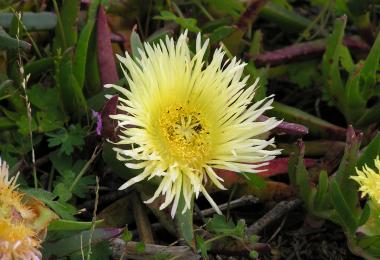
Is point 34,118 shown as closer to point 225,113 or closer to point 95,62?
point 95,62

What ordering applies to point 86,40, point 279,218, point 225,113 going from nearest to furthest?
point 225,113 → point 86,40 → point 279,218

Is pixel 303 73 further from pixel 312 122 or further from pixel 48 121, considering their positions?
pixel 48 121

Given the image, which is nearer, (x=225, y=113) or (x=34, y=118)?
(x=225, y=113)

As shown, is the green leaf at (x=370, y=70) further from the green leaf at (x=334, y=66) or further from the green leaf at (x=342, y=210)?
the green leaf at (x=342, y=210)

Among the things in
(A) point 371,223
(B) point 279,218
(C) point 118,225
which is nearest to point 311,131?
(B) point 279,218

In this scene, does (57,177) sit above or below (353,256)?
above

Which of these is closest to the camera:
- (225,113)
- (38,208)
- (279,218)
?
(38,208)
